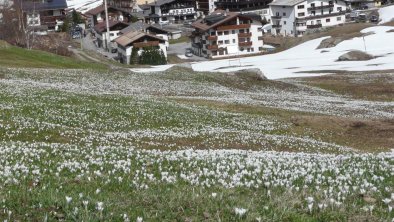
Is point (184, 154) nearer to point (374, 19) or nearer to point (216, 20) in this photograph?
point (216, 20)

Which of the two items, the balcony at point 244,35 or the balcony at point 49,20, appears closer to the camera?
the balcony at point 244,35

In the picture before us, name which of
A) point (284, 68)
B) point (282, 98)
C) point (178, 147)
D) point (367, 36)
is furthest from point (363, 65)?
point (178, 147)

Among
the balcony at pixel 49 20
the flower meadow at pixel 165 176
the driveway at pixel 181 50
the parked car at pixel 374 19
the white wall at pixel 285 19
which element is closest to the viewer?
the flower meadow at pixel 165 176

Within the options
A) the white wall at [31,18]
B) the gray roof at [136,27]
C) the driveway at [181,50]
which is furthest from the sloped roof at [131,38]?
the white wall at [31,18]

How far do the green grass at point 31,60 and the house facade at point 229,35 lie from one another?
242 ft

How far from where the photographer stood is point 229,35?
155125 millimetres

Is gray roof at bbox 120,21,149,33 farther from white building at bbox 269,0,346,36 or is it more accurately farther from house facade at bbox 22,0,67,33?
white building at bbox 269,0,346,36

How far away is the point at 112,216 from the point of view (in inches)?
330

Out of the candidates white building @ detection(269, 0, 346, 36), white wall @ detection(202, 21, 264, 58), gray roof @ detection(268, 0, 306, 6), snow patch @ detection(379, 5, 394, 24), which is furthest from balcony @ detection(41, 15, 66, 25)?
snow patch @ detection(379, 5, 394, 24)

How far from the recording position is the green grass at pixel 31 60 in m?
69.1

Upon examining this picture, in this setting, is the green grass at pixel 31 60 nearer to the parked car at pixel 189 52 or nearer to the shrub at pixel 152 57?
the shrub at pixel 152 57

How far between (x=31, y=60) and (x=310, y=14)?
126m

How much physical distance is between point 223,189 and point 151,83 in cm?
5484

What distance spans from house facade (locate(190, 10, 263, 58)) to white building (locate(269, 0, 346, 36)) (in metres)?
24.5
